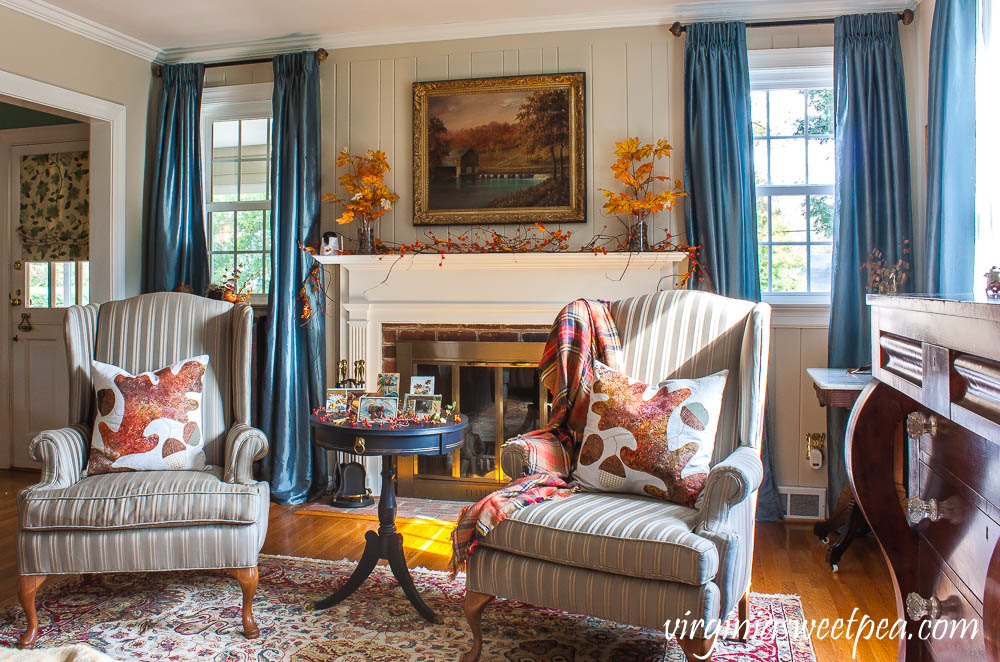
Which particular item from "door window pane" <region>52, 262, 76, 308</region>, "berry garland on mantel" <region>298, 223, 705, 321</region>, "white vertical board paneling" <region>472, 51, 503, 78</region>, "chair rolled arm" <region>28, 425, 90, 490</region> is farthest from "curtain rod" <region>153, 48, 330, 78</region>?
"chair rolled arm" <region>28, 425, 90, 490</region>

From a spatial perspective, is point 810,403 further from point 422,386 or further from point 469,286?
point 422,386

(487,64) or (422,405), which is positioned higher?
(487,64)

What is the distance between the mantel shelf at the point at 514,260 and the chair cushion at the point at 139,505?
1746 mm

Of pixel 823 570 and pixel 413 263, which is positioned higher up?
pixel 413 263

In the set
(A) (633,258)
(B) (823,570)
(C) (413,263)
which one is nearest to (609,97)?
(A) (633,258)

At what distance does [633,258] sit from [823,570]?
162 centimetres

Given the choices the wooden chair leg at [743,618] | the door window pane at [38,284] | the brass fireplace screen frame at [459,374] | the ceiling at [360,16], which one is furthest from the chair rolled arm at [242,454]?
the door window pane at [38,284]

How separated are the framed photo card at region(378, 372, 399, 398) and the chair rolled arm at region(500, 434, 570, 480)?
504mm

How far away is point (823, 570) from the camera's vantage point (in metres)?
3.00

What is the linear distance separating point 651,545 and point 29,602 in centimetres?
197

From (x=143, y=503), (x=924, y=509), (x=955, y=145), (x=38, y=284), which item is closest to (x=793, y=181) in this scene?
(x=955, y=145)

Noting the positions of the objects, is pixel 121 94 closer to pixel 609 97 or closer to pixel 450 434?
pixel 609 97

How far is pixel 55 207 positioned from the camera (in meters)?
4.79

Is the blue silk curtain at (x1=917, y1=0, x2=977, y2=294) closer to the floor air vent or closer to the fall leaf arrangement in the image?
the floor air vent
